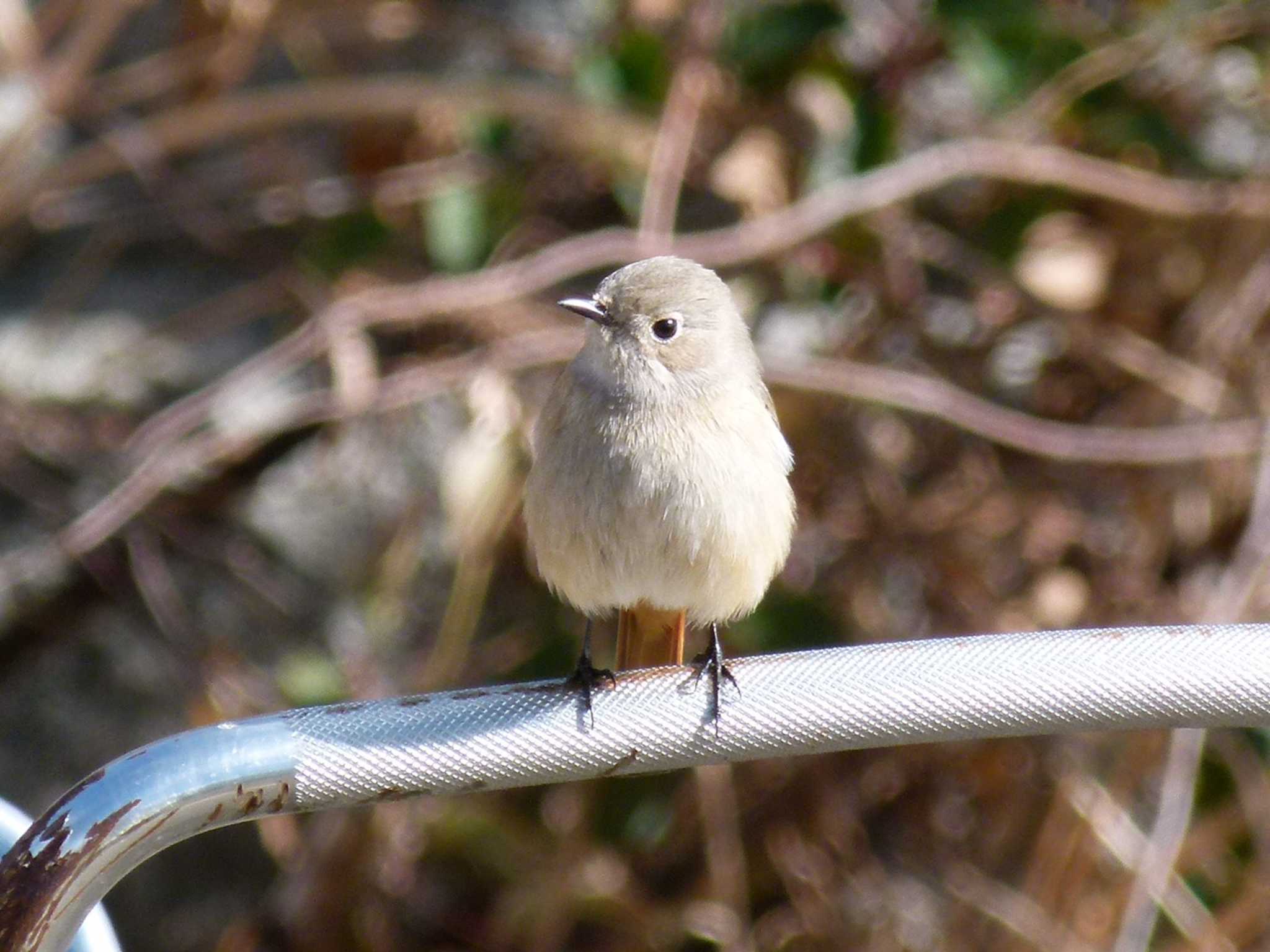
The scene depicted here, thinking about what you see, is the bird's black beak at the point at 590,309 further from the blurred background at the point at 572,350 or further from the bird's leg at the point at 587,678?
the blurred background at the point at 572,350

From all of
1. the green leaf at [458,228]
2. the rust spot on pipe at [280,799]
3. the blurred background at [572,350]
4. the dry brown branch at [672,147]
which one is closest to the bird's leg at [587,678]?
the rust spot on pipe at [280,799]

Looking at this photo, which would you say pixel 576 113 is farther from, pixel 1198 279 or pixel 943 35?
pixel 1198 279

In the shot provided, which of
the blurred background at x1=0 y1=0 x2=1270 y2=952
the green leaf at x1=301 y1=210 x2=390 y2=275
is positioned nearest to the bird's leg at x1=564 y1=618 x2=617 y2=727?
the blurred background at x1=0 y1=0 x2=1270 y2=952

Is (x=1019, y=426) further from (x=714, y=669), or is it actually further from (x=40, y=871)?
(x=40, y=871)

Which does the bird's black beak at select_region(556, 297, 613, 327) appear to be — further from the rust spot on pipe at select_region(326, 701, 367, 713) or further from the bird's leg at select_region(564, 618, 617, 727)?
the rust spot on pipe at select_region(326, 701, 367, 713)

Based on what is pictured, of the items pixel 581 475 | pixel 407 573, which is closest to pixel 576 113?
pixel 407 573
